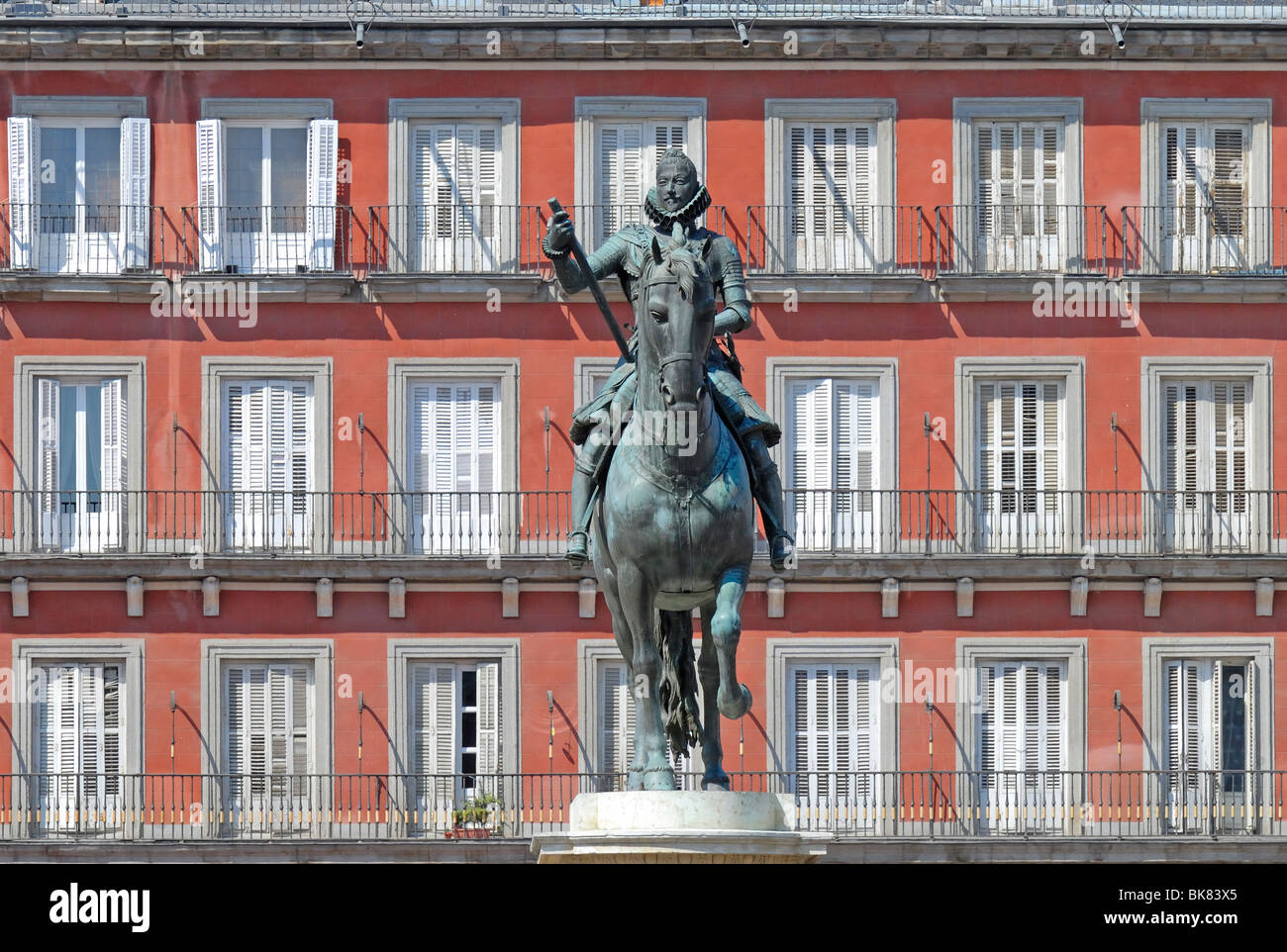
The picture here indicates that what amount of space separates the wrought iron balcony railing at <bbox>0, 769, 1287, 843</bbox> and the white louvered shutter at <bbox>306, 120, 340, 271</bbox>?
746 centimetres

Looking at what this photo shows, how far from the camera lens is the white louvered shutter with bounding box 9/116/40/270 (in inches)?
1977

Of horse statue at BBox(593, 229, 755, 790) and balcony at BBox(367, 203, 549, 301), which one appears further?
balcony at BBox(367, 203, 549, 301)

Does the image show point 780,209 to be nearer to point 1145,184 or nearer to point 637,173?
point 637,173

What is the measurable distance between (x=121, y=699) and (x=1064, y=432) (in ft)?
46.0

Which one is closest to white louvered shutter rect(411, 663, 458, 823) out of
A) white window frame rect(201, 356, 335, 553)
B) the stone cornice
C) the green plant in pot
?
the green plant in pot

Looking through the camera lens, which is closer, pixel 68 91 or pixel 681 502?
pixel 681 502

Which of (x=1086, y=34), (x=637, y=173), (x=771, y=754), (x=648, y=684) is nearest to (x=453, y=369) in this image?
(x=637, y=173)

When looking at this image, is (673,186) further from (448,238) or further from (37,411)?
(37,411)

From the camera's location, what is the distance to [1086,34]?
5025cm

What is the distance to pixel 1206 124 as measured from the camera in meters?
50.8

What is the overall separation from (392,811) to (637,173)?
31.9 ft

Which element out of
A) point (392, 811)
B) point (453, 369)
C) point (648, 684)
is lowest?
point (392, 811)

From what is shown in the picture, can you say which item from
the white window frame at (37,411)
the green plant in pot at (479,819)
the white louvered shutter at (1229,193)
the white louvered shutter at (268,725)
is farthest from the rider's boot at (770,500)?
the white louvered shutter at (1229,193)

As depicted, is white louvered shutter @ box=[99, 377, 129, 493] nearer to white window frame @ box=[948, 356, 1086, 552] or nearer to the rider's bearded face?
white window frame @ box=[948, 356, 1086, 552]
